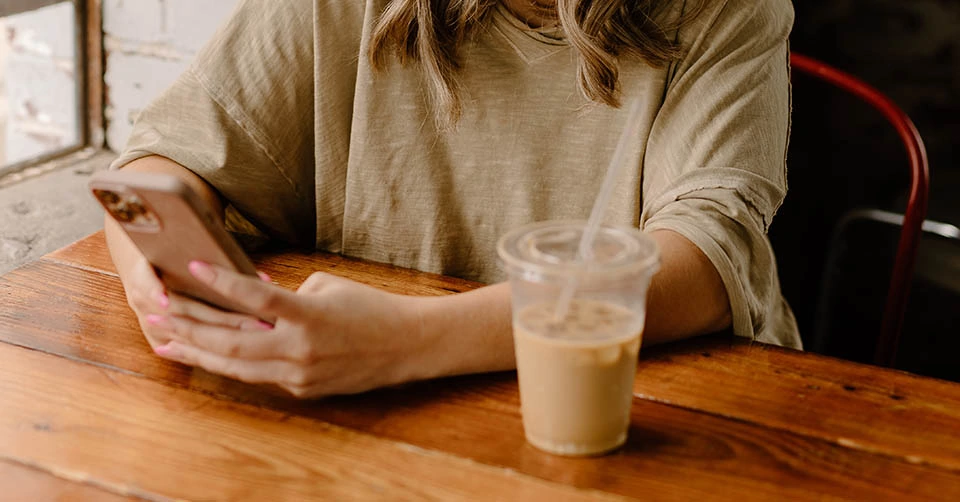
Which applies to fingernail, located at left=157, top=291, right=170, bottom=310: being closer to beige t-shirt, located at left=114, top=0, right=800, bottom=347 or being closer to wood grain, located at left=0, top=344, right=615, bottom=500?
wood grain, located at left=0, top=344, right=615, bottom=500

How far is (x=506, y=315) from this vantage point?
0.90 meters

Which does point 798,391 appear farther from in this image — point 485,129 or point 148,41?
point 148,41

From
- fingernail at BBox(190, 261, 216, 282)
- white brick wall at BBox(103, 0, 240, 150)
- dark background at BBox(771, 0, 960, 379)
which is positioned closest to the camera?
fingernail at BBox(190, 261, 216, 282)

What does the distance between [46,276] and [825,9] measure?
203cm

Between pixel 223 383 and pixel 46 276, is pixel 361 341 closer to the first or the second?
pixel 223 383

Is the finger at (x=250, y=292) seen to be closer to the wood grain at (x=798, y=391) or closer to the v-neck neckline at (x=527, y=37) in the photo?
the wood grain at (x=798, y=391)

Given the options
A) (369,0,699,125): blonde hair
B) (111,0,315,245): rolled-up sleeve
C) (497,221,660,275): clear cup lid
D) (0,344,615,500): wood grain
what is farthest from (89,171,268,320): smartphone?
(369,0,699,125): blonde hair

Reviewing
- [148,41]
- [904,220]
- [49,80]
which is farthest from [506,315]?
[49,80]

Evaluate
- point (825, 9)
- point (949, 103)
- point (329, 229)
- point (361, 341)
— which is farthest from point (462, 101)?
point (949, 103)

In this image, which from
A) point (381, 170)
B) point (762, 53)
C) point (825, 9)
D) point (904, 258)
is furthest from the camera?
point (825, 9)

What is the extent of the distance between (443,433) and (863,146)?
210 centimetres

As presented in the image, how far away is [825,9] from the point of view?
2463 mm

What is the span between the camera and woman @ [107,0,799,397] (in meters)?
1.07

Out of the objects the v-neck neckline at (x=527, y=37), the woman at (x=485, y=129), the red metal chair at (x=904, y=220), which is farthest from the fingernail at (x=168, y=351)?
the red metal chair at (x=904, y=220)
